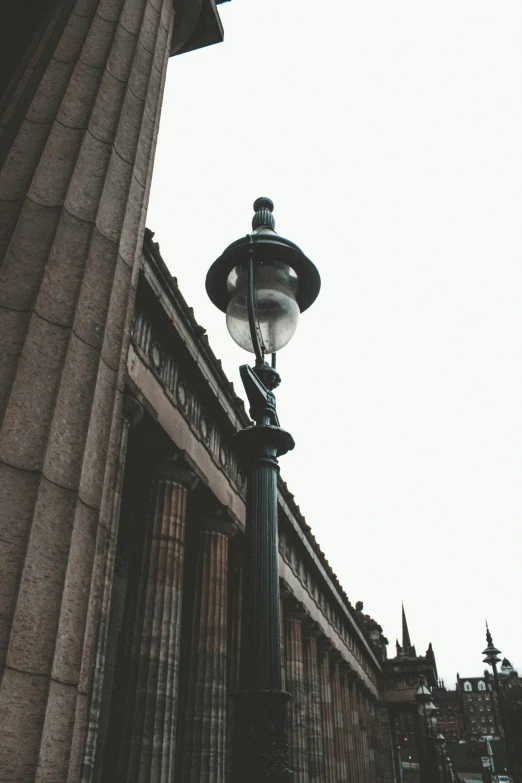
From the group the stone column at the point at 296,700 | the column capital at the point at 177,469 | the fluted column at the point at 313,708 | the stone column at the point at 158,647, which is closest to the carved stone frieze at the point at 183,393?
the column capital at the point at 177,469

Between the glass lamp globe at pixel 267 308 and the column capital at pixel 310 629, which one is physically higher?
the column capital at pixel 310 629

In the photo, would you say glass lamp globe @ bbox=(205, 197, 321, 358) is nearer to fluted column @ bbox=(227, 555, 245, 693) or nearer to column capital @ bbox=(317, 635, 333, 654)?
fluted column @ bbox=(227, 555, 245, 693)

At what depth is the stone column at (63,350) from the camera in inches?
130

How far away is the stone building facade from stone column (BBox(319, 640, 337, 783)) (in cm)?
1785

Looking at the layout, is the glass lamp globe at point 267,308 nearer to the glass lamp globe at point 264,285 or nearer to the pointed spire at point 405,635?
the glass lamp globe at point 264,285

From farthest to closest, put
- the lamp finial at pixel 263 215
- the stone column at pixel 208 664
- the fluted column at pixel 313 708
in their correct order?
1. the fluted column at pixel 313 708
2. the stone column at pixel 208 664
3. the lamp finial at pixel 263 215

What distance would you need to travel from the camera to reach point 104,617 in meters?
9.88

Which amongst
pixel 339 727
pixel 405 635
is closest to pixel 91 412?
pixel 339 727

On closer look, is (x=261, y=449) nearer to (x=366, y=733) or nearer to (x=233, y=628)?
(x=233, y=628)

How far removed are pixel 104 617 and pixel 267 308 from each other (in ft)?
22.0

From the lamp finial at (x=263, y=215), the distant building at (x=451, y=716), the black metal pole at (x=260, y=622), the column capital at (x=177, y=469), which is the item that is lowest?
the black metal pole at (x=260, y=622)

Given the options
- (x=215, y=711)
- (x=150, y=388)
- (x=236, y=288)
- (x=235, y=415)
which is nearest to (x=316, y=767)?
(x=215, y=711)

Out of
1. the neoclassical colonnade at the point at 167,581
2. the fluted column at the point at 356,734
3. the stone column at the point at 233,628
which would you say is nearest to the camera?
the neoclassical colonnade at the point at 167,581

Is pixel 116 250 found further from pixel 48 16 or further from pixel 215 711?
pixel 215 711
